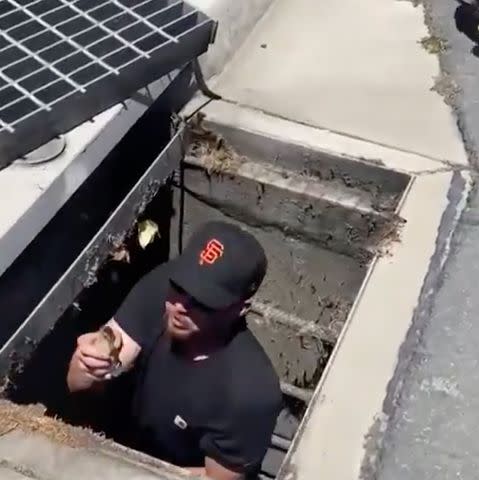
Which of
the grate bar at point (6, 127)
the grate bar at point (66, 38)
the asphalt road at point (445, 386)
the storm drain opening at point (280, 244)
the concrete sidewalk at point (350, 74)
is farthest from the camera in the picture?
the concrete sidewalk at point (350, 74)

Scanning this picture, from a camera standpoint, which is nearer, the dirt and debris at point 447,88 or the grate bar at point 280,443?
the dirt and debris at point 447,88

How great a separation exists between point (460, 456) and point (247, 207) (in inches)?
59.9

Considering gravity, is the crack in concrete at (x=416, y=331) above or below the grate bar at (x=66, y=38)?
below

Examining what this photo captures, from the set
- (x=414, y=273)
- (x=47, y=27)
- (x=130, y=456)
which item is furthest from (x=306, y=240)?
(x=130, y=456)

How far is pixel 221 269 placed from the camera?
326 centimetres

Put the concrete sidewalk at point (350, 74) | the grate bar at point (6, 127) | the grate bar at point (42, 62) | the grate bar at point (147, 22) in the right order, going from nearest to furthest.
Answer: the grate bar at point (6, 127) < the grate bar at point (42, 62) < the grate bar at point (147, 22) < the concrete sidewalk at point (350, 74)

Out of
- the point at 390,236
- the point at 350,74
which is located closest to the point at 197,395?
the point at 390,236

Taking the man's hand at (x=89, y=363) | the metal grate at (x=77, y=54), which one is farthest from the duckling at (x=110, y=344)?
the metal grate at (x=77, y=54)

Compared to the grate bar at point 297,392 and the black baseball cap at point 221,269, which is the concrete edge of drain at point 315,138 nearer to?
the black baseball cap at point 221,269

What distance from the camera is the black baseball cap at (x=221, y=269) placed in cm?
327

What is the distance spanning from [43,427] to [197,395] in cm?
65

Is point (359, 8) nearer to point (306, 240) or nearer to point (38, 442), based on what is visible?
point (306, 240)

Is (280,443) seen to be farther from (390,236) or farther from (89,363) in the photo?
(89,363)

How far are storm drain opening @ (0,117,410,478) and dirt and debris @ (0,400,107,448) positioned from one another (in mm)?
651
